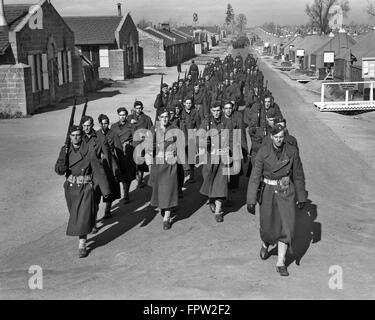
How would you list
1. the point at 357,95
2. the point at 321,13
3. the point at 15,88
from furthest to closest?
the point at 321,13 → the point at 357,95 → the point at 15,88

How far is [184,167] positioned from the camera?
973 cm

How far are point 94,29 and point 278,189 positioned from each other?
123 feet

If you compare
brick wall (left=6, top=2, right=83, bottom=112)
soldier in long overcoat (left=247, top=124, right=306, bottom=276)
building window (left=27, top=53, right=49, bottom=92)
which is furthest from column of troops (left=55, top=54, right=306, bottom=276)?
building window (left=27, top=53, right=49, bottom=92)

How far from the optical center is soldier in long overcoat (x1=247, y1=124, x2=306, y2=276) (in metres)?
6.50

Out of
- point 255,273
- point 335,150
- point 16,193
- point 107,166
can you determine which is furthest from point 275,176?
point 335,150

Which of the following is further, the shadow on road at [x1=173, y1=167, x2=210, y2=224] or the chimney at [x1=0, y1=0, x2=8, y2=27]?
the chimney at [x1=0, y1=0, x2=8, y2=27]

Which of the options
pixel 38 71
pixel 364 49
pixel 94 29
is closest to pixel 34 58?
pixel 38 71

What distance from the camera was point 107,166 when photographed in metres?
8.04

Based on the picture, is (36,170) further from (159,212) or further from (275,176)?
(275,176)

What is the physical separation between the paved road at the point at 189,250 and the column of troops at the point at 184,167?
0.90ft

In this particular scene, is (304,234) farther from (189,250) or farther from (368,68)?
(368,68)

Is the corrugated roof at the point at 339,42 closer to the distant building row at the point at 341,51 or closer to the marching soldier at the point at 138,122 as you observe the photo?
the distant building row at the point at 341,51

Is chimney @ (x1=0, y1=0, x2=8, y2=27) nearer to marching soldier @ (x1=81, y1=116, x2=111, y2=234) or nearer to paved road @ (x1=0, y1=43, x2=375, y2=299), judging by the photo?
paved road @ (x1=0, y1=43, x2=375, y2=299)

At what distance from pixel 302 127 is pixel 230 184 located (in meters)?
9.61
